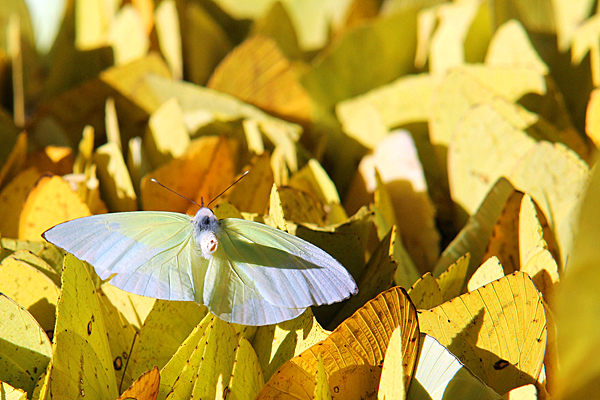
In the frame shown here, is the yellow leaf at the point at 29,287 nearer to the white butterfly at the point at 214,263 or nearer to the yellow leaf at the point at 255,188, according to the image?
the white butterfly at the point at 214,263

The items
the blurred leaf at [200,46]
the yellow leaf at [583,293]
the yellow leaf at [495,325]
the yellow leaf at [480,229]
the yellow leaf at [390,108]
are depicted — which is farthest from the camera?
the blurred leaf at [200,46]

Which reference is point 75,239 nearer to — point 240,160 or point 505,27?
point 240,160

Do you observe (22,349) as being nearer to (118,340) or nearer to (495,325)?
(118,340)

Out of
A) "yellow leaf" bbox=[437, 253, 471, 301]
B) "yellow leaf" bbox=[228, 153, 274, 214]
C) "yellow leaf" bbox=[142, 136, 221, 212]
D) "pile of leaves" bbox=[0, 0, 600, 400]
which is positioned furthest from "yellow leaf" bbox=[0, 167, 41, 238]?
"yellow leaf" bbox=[437, 253, 471, 301]

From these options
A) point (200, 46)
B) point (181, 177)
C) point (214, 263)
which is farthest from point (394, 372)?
point (200, 46)

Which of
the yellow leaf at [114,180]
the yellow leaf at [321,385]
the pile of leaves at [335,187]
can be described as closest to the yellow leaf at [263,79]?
the pile of leaves at [335,187]

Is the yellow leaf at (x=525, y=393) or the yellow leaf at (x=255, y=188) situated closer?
the yellow leaf at (x=525, y=393)

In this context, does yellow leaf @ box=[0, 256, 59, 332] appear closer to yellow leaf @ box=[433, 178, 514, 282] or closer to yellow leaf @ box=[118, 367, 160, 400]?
yellow leaf @ box=[118, 367, 160, 400]

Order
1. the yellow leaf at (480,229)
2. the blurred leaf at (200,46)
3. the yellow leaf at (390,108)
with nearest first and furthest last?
the yellow leaf at (480,229)
the yellow leaf at (390,108)
the blurred leaf at (200,46)

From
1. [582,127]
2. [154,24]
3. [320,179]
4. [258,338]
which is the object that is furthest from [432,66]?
[258,338]
